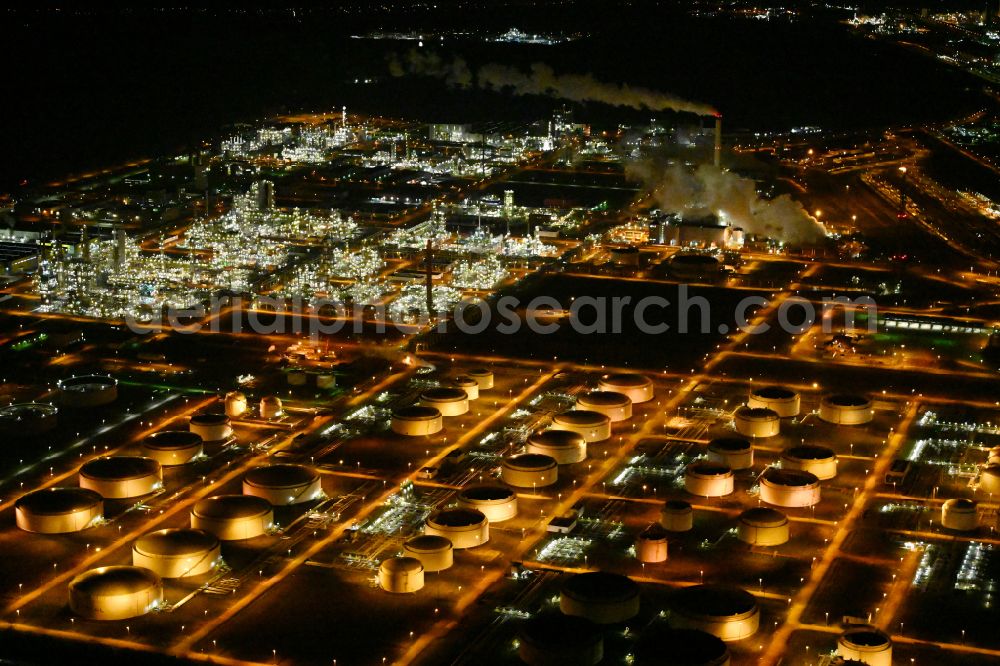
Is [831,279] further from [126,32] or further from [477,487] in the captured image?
[126,32]

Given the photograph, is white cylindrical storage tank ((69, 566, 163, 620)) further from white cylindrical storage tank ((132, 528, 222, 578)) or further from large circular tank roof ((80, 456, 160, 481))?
large circular tank roof ((80, 456, 160, 481))

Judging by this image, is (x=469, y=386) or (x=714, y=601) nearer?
(x=714, y=601)

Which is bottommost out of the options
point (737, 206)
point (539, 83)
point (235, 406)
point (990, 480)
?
point (990, 480)

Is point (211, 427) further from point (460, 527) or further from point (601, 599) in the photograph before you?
point (601, 599)

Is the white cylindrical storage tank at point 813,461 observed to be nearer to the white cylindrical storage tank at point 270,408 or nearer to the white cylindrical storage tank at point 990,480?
the white cylindrical storage tank at point 990,480

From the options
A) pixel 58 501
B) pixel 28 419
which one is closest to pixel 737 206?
pixel 28 419

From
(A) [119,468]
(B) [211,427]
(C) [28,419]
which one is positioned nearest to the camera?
(A) [119,468]
